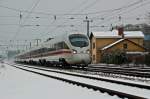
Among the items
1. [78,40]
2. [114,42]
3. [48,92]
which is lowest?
[48,92]

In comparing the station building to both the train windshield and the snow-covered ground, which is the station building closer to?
the train windshield

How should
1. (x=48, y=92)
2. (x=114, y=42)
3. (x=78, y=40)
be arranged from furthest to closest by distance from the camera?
1. (x=114, y=42)
2. (x=78, y=40)
3. (x=48, y=92)

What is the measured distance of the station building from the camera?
69.6 meters

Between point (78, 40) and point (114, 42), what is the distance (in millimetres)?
40044

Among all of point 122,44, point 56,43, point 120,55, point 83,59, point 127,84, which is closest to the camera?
point 127,84

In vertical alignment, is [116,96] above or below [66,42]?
below

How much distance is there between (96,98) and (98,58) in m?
60.0

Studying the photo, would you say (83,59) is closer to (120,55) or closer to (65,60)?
(65,60)

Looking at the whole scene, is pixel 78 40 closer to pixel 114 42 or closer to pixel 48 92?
pixel 48 92

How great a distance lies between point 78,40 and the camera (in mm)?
32844

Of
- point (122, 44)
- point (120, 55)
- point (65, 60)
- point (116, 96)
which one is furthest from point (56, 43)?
point (122, 44)

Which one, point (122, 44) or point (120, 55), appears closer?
point (120, 55)

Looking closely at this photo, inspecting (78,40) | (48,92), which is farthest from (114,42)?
(48,92)

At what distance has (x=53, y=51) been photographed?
3825cm
